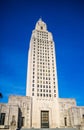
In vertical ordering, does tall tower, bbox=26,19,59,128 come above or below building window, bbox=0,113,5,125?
above

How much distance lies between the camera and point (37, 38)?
225ft

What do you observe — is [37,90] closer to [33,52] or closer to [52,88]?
[52,88]

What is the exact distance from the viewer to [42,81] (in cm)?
5791

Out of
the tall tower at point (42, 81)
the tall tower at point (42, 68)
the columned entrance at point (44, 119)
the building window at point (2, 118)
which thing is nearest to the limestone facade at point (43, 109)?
the tall tower at point (42, 81)

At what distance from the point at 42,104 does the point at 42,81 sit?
9.85 m

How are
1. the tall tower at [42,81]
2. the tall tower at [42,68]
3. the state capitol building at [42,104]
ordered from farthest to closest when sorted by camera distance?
the tall tower at [42,68] → the tall tower at [42,81] → the state capitol building at [42,104]

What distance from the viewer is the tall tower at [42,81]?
51.4 metres

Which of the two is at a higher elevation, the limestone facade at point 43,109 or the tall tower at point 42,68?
the tall tower at point 42,68

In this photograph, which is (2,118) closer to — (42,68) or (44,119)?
(44,119)

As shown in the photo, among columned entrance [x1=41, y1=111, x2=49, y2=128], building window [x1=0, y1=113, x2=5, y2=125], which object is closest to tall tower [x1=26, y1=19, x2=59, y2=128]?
columned entrance [x1=41, y1=111, x2=49, y2=128]

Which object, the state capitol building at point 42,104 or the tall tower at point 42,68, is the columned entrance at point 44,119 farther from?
the tall tower at point 42,68

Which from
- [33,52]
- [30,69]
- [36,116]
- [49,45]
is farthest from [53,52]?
[36,116]

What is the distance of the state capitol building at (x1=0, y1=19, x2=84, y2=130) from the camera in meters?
46.5

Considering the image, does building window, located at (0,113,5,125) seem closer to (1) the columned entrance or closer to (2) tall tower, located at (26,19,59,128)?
(2) tall tower, located at (26,19,59,128)
